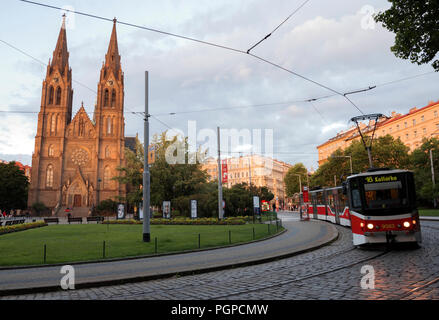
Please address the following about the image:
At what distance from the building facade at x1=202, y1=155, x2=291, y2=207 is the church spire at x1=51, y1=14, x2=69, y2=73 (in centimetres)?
4962

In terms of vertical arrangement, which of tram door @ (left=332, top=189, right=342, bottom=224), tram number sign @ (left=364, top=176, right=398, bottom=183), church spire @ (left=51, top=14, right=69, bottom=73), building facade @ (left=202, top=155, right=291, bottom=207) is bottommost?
tram door @ (left=332, top=189, right=342, bottom=224)

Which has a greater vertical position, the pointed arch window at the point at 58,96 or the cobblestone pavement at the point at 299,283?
the pointed arch window at the point at 58,96

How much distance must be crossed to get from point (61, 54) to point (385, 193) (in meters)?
76.5

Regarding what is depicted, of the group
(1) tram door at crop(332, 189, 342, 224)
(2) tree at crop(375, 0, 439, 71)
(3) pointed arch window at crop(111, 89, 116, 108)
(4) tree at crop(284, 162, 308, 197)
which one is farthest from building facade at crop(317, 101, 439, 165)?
(3) pointed arch window at crop(111, 89, 116, 108)

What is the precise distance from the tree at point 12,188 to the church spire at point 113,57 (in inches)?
1151

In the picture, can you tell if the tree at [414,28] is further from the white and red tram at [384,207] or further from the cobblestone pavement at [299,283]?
the cobblestone pavement at [299,283]

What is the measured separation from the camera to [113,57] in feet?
242

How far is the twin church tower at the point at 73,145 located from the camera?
6444 centimetres

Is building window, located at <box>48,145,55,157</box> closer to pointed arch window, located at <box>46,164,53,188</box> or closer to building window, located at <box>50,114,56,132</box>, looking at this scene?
pointed arch window, located at <box>46,164,53,188</box>

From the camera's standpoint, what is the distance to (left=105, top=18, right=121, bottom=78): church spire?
2889 inches

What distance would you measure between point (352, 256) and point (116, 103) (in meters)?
68.9

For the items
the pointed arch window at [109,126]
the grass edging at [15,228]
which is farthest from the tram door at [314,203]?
the pointed arch window at [109,126]

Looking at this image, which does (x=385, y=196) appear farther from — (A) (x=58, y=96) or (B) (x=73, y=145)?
(A) (x=58, y=96)
